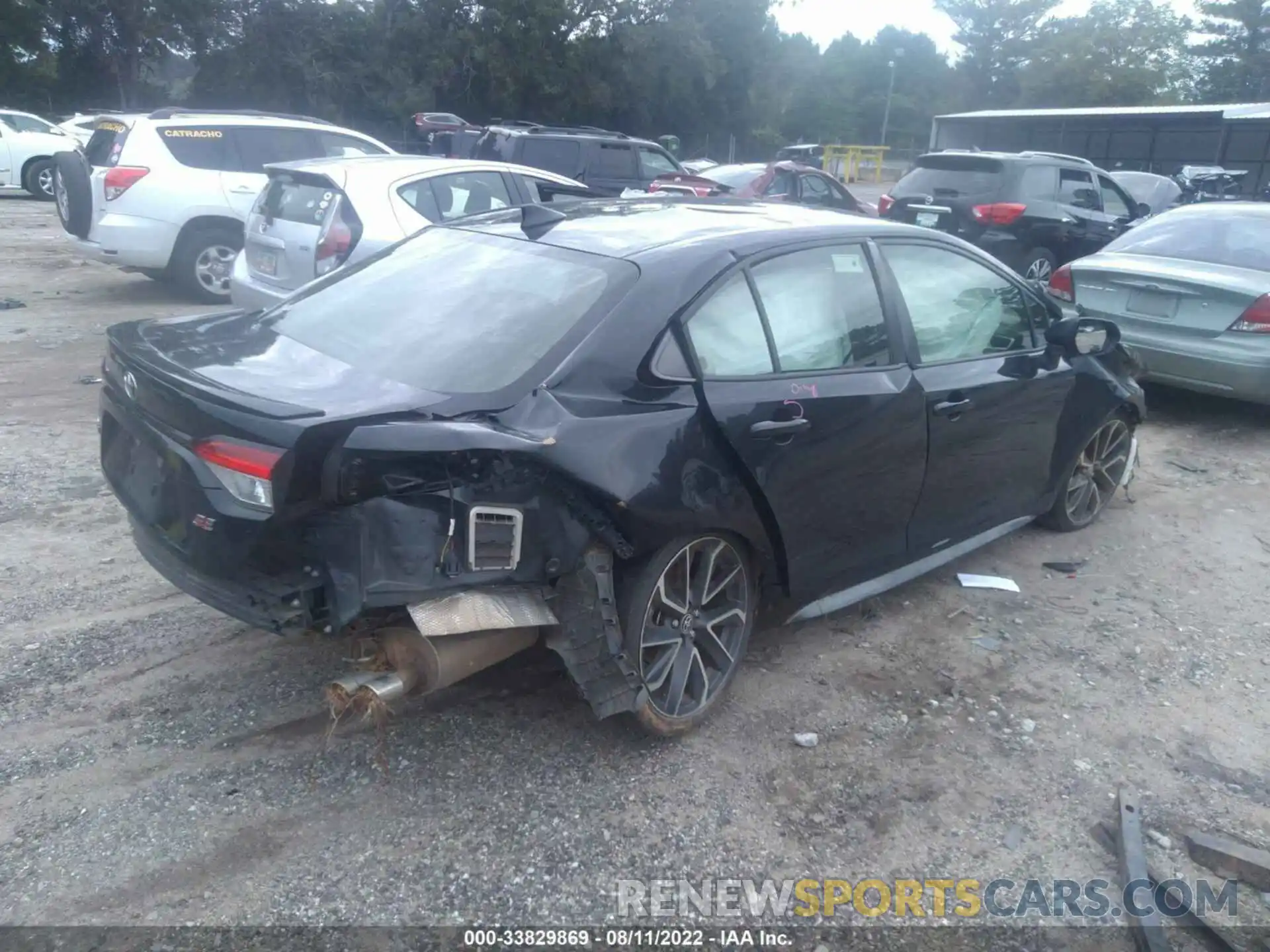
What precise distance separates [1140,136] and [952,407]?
22.2 metres

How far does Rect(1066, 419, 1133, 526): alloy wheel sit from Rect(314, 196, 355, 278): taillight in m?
4.91

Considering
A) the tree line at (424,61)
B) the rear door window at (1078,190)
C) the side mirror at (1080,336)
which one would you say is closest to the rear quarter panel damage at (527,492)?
the side mirror at (1080,336)

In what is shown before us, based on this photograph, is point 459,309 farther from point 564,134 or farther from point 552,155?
point 564,134

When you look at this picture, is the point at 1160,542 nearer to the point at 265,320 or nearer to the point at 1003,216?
A: the point at 265,320

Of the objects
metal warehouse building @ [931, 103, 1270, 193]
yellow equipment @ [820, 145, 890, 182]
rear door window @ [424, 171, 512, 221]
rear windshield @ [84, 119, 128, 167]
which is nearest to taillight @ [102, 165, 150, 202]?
rear windshield @ [84, 119, 128, 167]

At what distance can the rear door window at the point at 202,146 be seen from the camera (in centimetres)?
992

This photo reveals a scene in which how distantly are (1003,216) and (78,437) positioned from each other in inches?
372

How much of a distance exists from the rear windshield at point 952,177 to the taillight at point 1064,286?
13.6 ft

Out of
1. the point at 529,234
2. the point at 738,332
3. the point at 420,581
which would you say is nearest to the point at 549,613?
the point at 420,581

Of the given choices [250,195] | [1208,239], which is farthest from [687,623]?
[250,195]

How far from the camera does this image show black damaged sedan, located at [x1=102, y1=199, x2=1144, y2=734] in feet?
9.37

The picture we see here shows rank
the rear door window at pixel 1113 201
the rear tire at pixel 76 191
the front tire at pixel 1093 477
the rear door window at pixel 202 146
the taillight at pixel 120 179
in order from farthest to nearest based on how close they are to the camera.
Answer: the rear door window at pixel 1113 201 < the rear door window at pixel 202 146 < the rear tire at pixel 76 191 < the taillight at pixel 120 179 < the front tire at pixel 1093 477

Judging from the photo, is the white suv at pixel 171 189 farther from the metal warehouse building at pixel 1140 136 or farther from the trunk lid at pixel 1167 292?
the metal warehouse building at pixel 1140 136

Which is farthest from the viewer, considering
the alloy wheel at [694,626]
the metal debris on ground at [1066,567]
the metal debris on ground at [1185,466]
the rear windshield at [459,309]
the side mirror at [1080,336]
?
the metal debris on ground at [1185,466]
